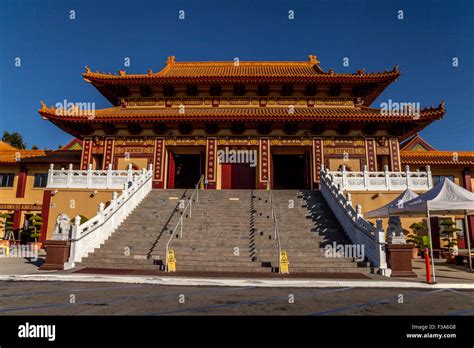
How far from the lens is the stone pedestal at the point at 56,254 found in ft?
36.1

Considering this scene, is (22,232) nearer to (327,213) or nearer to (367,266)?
(327,213)

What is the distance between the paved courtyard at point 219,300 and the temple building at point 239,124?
1295 cm

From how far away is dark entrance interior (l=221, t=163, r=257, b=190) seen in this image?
22.3 m

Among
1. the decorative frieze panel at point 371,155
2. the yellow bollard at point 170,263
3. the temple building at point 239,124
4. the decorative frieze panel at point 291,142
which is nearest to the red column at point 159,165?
the temple building at point 239,124

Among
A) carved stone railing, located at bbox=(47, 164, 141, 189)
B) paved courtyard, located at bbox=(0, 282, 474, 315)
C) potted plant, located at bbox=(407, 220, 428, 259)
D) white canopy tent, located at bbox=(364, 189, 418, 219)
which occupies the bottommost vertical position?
paved courtyard, located at bbox=(0, 282, 474, 315)

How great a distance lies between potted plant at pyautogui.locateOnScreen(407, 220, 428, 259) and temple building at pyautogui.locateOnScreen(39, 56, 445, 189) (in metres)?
Result: 5.35

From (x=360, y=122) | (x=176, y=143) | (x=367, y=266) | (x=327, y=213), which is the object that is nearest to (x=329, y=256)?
(x=367, y=266)

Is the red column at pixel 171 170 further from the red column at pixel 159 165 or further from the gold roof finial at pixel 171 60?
the gold roof finial at pixel 171 60

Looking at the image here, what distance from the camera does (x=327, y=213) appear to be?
1536 cm

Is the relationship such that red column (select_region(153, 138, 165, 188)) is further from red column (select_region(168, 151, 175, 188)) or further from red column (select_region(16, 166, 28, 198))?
red column (select_region(16, 166, 28, 198))

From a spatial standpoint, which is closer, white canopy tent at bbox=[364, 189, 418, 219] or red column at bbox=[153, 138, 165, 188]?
white canopy tent at bbox=[364, 189, 418, 219]

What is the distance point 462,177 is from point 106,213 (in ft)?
75.3

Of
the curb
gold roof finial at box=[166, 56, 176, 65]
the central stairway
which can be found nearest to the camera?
the curb

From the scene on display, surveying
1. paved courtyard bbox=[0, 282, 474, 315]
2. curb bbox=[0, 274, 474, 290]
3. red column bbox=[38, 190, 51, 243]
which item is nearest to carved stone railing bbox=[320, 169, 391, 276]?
curb bbox=[0, 274, 474, 290]
